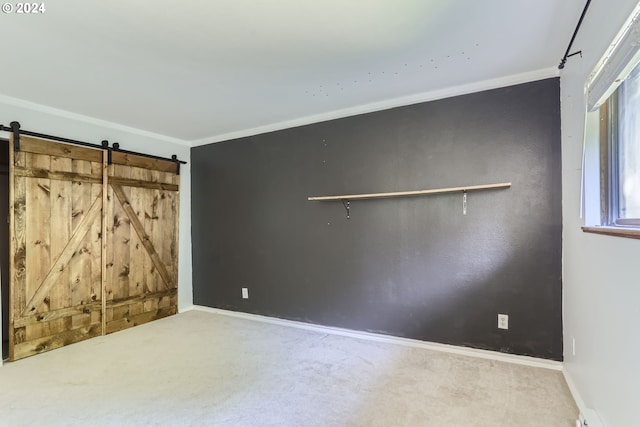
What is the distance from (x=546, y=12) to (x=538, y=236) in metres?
1.58

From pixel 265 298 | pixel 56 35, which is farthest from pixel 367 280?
pixel 56 35

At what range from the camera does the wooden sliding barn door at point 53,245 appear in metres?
2.92

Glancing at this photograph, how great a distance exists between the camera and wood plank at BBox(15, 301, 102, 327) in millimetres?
2971

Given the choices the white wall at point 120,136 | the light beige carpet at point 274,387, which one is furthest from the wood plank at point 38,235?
the light beige carpet at point 274,387

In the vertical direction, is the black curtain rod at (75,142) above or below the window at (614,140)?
above

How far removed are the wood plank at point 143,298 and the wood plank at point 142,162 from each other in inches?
61.3

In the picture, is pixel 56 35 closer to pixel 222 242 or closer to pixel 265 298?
pixel 222 242

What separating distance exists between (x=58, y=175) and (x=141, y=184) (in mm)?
839

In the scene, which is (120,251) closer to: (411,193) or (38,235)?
(38,235)

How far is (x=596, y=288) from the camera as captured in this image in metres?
1.74

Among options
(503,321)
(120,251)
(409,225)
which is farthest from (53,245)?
(503,321)

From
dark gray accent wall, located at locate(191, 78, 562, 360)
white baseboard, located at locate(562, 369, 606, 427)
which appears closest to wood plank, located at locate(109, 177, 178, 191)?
dark gray accent wall, located at locate(191, 78, 562, 360)

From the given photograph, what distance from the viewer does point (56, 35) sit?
6.40 feet

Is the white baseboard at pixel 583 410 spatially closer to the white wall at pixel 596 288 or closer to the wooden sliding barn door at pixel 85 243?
the white wall at pixel 596 288
